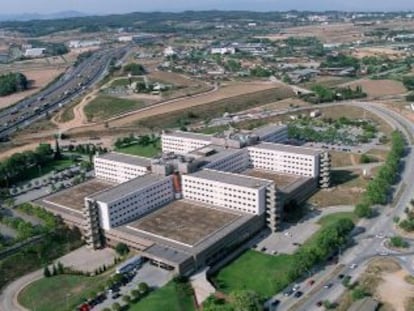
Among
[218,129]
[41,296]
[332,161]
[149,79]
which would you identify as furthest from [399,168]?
[149,79]

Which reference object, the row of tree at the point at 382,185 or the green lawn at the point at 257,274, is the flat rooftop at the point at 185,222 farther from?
→ the row of tree at the point at 382,185

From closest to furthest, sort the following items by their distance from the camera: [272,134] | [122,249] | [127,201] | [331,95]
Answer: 1. [122,249]
2. [127,201]
3. [272,134]
4. [331,95]

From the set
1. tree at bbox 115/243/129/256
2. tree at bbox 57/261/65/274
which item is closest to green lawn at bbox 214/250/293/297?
tree at bbox 115/243/129/256

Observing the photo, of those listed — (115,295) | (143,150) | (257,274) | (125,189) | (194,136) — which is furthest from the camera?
(143,150)

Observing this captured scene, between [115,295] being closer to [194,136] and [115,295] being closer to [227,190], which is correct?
[227,190]

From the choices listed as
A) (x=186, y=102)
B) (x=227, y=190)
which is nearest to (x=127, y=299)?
(x=227, y=190)

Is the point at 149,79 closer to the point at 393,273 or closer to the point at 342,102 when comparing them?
the point at 342,102

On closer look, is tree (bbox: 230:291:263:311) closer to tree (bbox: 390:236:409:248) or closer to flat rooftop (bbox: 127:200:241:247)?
flat rooftop (bbox: 127:200:241:247)

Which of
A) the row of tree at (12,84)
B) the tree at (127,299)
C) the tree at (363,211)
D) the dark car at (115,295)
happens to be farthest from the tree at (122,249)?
the row of tree at (12,84)
